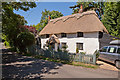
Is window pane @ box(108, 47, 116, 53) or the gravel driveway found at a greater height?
window pane @ box(108, 47, 116, 53)

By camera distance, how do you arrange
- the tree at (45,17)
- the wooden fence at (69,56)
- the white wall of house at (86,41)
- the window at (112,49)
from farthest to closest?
the tree at (45,17), the white wall of house at (86,41), the wooden fence at (69,56), the window at (112,49)

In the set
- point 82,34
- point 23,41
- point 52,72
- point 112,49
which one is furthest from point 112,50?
Result: point 23,41

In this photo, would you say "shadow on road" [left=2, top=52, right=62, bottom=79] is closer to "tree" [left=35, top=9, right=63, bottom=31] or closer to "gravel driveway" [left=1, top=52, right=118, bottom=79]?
"gravel driveway" [left=1, top=52, right=118, bottom=79]

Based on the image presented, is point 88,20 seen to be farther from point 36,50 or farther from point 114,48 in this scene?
point 36,50

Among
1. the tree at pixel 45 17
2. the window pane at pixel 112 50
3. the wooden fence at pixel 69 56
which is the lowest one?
the wooden fence at pixel 69 56

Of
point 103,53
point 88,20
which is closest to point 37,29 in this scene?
point 88,20

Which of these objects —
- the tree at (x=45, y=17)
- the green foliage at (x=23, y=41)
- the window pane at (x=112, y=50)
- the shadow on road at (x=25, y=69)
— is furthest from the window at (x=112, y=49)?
the tree at (x=45, y=17)

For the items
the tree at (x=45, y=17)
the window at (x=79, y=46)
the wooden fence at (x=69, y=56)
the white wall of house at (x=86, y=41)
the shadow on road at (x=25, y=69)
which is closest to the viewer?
the shadow on road at (x=25, y=69)

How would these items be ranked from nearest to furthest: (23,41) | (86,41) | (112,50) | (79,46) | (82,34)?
(112,50) → (86,41) → (82,34) → (23,41) → (79,46)

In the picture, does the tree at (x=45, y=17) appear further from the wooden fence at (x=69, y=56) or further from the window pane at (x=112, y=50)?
the window pane at (x=112, y=50)

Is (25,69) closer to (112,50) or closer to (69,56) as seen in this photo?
(69,56)

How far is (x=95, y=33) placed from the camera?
46.2ft

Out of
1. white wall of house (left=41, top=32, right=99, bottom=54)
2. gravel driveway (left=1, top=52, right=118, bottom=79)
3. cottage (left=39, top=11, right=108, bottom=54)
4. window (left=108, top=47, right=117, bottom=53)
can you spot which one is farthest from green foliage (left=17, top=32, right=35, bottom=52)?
window (left=108, top=47, right=117, bottom=53)

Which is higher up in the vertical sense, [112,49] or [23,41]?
[23,41]
